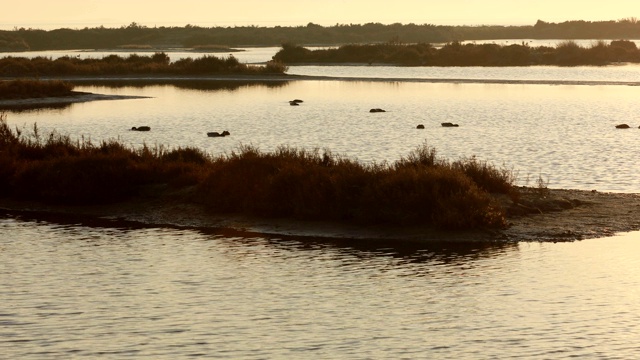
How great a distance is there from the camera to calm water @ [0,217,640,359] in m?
17.6

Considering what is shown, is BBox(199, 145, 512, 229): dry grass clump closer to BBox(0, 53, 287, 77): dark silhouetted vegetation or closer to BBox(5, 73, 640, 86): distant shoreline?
BBox(5, 73, 640, 86): distant shoreline

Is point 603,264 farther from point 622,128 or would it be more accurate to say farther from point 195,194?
point 622,128

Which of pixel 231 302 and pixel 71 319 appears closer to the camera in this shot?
pixel 71 319

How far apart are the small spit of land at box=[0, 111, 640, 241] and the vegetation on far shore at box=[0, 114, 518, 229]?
0.03 metres

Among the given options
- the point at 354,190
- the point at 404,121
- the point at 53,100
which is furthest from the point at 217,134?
the point at 53,100

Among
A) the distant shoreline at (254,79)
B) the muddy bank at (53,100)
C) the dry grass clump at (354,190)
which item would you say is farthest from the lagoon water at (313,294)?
the distant shoreline at (254,79)

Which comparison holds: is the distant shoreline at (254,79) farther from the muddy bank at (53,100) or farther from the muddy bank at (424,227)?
the muddy bank at (424,227)

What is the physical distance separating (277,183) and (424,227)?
463cm

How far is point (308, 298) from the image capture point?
21.0 meters

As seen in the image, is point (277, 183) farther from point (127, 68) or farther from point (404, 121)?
point (127, 68)

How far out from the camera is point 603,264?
2370cm

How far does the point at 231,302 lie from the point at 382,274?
3948 millimetres

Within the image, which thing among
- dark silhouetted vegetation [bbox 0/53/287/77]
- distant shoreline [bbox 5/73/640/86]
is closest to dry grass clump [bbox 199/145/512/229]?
distant shoreline [bbox 5/73/640/86]

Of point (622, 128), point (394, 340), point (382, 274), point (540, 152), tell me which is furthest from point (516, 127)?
point (394, 340)
